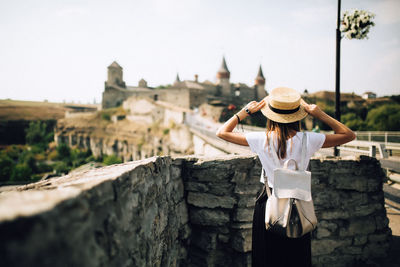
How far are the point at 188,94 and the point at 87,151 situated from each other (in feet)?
89.6

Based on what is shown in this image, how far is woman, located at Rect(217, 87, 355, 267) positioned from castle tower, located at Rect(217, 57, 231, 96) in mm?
57548

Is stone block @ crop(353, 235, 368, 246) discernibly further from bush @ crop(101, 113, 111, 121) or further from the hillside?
the hillside

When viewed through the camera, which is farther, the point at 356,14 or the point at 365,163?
the point at 356,14

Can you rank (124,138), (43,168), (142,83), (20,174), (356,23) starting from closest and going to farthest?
(356,23) → (20,174) → (124,138) → (43,168) → (142,83)

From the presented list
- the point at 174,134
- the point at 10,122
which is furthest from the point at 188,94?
the point at 10,122

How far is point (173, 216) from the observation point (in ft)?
8.70

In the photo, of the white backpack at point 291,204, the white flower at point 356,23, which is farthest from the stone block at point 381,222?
the white flower at point 356,23

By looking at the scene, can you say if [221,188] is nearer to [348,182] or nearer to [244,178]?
[244,178]

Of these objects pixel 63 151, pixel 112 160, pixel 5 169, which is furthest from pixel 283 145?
pixel 63 151

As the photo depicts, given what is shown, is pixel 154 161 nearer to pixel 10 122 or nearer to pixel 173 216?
pixel 173 216

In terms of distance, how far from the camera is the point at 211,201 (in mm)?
3131

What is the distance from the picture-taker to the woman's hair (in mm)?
1773

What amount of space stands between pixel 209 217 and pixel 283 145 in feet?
5.91

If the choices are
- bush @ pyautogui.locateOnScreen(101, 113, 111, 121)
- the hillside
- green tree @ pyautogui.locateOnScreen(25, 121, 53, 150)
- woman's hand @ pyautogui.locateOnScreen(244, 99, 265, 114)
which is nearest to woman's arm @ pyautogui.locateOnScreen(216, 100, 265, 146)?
woman's hand @ pyautogui.locateOnScreen(244, 99, 265, 114)
